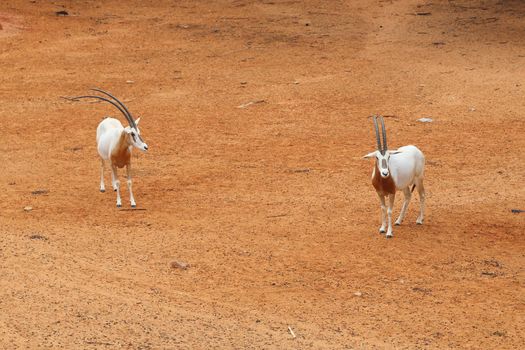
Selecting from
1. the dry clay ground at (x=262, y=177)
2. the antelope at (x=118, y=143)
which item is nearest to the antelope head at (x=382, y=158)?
the dry clay ground at (x=262, y=177)

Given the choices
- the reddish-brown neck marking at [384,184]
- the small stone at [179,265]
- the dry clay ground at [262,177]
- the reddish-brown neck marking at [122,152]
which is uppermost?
the reddish-brown neck marking at [122,152]

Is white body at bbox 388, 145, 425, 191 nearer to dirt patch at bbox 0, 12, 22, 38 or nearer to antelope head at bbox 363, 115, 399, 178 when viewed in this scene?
antelope head at bbox 363, 115, 399, 178

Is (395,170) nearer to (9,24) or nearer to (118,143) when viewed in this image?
(118,143)

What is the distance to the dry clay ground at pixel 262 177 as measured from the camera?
9844mm

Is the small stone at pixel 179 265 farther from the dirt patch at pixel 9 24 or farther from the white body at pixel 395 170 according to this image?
the dirt patch at pixel 9 24

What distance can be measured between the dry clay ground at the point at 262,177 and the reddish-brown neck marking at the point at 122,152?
642 millimetres

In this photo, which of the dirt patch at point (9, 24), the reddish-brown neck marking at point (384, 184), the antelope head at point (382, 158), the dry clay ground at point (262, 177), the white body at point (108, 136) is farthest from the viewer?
the dirt patch at point (9, 24)

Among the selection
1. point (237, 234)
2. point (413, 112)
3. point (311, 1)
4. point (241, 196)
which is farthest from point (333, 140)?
point (311, 1)

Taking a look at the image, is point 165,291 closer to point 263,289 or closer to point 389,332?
point 263,289

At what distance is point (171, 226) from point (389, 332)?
4172mm

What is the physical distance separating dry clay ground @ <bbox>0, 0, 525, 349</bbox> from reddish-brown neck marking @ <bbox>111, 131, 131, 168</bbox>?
0.64 metres

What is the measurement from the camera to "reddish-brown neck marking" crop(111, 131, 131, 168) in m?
14.0

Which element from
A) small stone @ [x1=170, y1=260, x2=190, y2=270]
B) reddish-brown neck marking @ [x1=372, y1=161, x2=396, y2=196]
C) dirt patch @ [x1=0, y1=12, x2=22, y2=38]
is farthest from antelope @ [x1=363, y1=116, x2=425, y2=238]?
dirt patch @ [x1=0, y1=12, x2=22, y2=38]

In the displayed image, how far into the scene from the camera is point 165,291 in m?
10.4
